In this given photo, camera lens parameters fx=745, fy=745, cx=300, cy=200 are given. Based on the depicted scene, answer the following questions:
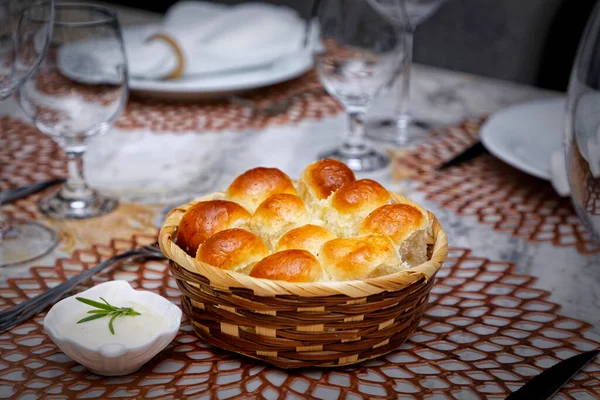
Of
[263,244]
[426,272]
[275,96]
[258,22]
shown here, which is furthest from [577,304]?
[258,22]

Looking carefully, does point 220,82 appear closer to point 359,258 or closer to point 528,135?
point 528,135

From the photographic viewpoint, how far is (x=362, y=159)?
112 centimetres

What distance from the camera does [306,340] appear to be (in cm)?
60

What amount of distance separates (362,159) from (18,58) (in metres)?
0.52

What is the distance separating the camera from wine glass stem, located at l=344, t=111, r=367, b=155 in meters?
1.11

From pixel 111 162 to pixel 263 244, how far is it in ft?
1.77

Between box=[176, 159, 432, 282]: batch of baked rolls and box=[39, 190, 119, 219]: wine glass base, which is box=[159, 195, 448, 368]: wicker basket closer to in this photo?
box=[176, 159, 432, 282]: batch of baked rolls

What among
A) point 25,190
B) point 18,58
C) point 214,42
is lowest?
point 25,190

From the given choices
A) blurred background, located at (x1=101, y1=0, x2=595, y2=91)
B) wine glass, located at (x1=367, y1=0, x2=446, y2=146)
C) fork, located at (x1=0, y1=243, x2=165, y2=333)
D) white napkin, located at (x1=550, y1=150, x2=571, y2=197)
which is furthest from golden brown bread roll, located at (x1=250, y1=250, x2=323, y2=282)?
blurred background, located at (x1=101, y1=0, x2=595, y2=91)

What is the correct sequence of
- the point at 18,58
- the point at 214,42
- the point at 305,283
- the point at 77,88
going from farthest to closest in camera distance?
the point at 214,42 → the point at 77,88 → the point at 18,58 → the point at 305,283

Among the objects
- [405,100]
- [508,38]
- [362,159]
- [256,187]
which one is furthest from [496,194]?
[508,38]

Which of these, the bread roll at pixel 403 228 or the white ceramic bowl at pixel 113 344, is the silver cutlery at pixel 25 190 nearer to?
the white ceramic bowl at pixel 113 344

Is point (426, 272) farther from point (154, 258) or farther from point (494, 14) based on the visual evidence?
point (494, 14)

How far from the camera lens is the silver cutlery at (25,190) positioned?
38.3 inches
